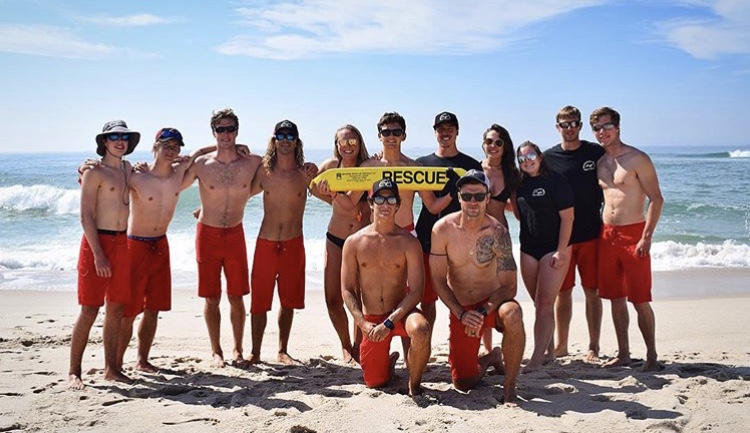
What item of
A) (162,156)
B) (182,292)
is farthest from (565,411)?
(182,292)

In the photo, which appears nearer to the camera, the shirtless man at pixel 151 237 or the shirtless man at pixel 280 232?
the shirtless man at pixel 151 237

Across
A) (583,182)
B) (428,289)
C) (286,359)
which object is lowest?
(286,359)

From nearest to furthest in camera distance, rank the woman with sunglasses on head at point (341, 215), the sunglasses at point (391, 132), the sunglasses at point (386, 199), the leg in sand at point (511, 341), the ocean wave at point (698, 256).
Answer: the leg in sand at point (511, 341), the sunglasses at point (386, 199), the sunglasses at point (391, 132), the woman with sunglasses on head at point (341, 215), the ocean wave at point (698, 256)

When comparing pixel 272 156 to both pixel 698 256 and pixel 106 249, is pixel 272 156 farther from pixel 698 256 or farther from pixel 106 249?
pixel 698 256

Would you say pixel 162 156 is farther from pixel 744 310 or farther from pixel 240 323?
pixel 744 310

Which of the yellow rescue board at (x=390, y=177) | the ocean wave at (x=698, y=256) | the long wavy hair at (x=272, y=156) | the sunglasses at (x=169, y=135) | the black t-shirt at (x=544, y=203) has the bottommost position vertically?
the ocean wave at (x=698, y=256)

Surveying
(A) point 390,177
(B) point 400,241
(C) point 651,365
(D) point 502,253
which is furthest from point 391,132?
(C) point 651,365

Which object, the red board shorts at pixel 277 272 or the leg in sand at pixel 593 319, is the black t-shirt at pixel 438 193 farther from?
the leg in sand at pixel 593 319

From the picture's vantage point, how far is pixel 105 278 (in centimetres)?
507

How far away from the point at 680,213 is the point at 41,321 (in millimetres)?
16715

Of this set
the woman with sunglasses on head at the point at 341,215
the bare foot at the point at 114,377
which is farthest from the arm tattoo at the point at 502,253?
the bare foot at the point at 114,377

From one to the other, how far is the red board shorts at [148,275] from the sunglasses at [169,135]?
840mm

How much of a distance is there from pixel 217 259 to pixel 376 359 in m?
1.86

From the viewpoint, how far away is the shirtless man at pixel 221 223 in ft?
19.3
